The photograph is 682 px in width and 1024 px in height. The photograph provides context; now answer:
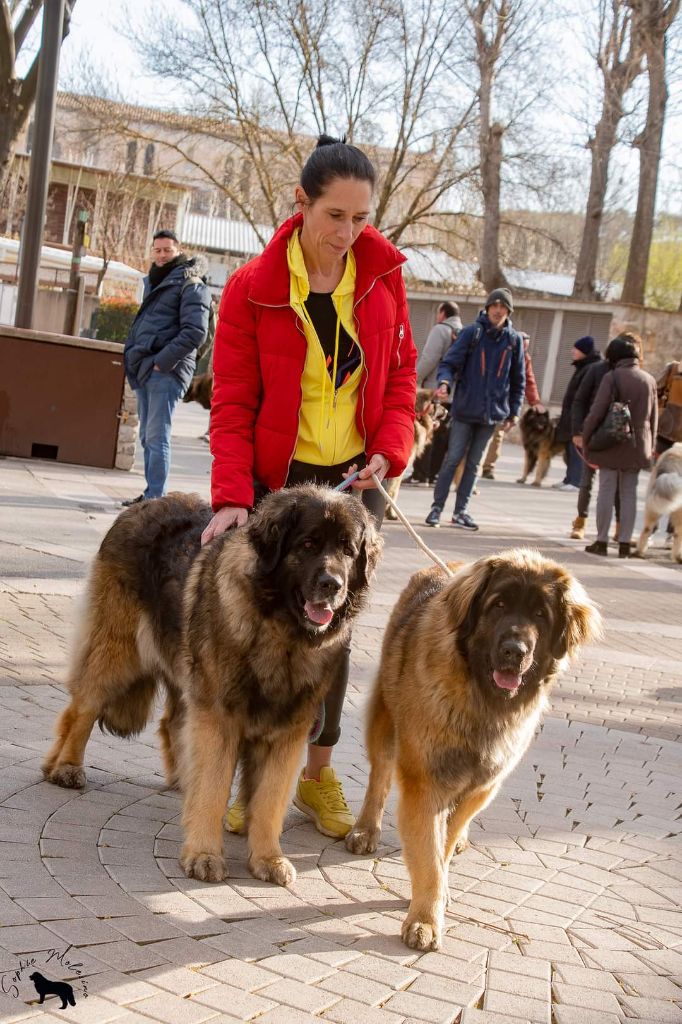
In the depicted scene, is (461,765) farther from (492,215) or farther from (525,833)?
(492,215)

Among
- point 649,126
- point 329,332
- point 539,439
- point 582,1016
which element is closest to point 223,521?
point 329,332

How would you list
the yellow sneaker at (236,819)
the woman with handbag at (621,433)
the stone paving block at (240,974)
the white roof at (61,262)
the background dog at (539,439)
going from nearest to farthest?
the stone paving block at (240,974), the yellow sneaker at (236,819), the woman with handbag at (621,433), the background dog at (539,439), the white roof at (61,262)

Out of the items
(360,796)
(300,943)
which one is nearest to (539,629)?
(300,943)

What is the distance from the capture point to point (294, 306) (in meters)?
4.29

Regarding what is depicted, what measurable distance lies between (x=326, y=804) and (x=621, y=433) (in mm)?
9695

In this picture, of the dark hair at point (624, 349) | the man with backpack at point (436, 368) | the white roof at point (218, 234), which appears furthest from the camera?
the white roof at point (218, 234)

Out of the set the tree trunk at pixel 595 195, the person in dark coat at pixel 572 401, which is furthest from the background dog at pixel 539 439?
the tree trunk at pixel 595 195

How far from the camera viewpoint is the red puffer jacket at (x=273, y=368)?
430cm

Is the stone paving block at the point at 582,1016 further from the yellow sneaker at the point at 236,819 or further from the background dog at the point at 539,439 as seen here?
the background dog at the point at 539,439

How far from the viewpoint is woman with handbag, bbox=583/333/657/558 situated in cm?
1352

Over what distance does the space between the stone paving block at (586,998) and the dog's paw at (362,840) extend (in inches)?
44.4

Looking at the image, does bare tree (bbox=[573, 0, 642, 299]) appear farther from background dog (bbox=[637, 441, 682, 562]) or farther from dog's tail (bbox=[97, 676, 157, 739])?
dog's tail (bbox=[97, 676, 157, 739])

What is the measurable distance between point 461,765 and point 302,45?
88.9 ft

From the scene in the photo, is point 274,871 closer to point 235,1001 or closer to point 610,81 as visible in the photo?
point 235,1001
